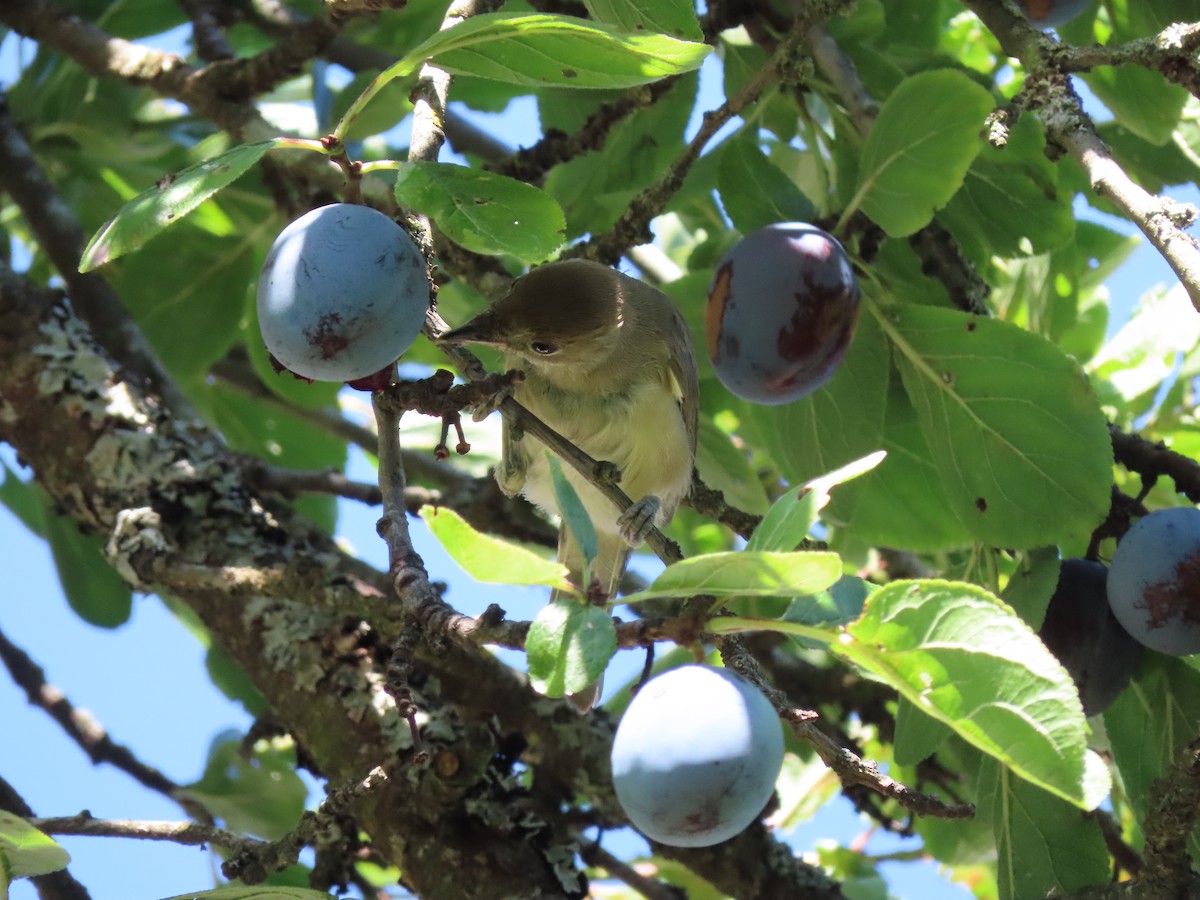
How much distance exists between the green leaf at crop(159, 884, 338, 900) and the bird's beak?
1057 millimetres

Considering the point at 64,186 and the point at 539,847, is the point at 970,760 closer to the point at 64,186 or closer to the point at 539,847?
the point at 539,847

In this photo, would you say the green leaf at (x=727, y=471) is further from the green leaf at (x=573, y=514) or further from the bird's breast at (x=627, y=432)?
the green leaf at (x=573, y=514)

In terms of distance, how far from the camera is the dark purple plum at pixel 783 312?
83.3 inches

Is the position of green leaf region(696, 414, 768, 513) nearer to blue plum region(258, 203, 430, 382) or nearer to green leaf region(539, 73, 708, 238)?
green leaf region(539, 73, 708, 238)

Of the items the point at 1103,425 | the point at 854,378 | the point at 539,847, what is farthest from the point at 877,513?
the point at 539,847

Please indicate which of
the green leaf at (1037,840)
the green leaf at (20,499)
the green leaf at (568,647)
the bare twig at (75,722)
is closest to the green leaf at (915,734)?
the green leaf at (1037,840)

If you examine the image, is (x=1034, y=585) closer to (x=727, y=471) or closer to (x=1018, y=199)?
(x=1018, y=199)

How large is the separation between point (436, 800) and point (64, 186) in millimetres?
2334

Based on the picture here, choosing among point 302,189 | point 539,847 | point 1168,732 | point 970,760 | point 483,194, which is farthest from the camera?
point 302,189

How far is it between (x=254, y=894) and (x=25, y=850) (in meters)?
0.31

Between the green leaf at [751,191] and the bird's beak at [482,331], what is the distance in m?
0.53

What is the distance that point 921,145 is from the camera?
2240 mm

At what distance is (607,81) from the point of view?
1532 millimetres

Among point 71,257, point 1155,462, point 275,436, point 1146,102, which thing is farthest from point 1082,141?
point 275,436
